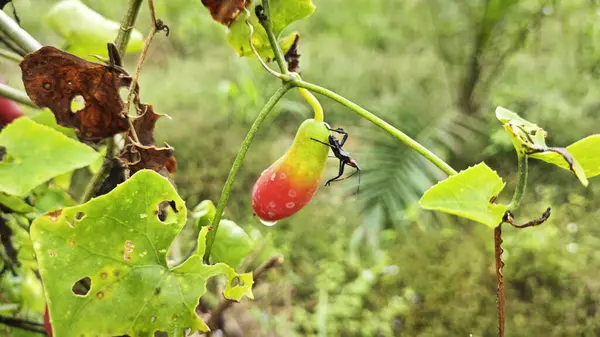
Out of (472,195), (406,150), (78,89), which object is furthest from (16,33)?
(406,150)

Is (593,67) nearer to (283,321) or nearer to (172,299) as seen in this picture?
(283,321)

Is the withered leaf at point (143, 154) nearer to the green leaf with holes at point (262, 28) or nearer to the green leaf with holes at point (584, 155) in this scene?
the green leaf with holes at point (262, 28)

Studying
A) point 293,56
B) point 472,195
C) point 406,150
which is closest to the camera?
point 472,195

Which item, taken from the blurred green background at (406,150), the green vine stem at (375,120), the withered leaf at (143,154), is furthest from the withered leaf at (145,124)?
the blurred green background at (406,150)

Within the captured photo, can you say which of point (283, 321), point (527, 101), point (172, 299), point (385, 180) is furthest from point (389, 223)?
point (172, 299)

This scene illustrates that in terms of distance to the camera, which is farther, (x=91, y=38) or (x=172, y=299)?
(x=91, y=38)

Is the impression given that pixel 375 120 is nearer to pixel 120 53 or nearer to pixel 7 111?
pixel 120 53

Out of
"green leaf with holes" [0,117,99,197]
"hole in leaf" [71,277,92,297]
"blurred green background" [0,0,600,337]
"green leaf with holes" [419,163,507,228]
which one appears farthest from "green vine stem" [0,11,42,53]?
"blurred green background" [0,0,600,337]
